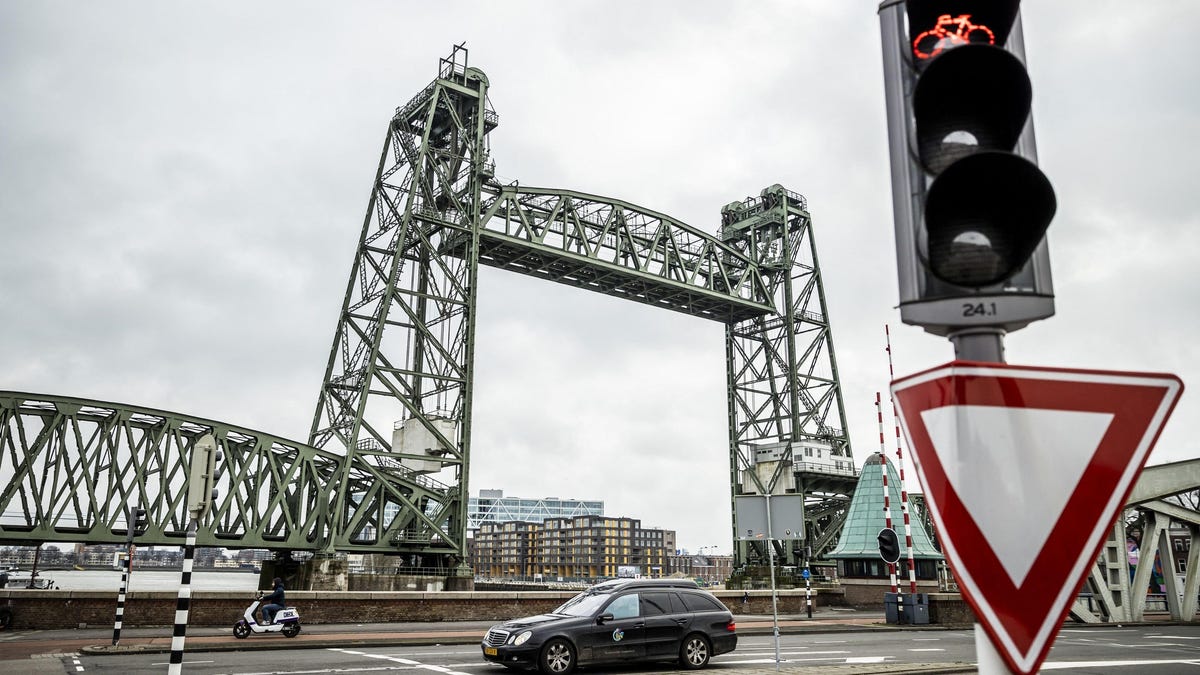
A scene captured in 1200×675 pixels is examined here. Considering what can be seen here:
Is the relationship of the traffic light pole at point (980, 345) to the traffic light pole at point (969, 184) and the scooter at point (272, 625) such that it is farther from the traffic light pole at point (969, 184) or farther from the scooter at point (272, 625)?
the scooter at point (272, 625)

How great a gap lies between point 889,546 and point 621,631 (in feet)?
39.7

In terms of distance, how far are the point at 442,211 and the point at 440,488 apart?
15.2 m

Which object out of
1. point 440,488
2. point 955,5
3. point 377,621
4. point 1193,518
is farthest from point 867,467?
point 955,5

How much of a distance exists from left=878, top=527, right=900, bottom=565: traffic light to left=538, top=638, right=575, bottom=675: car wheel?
1286 centimetres

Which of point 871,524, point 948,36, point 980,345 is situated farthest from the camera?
point 871,524

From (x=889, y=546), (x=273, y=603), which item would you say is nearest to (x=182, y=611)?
(x=273, y=603)

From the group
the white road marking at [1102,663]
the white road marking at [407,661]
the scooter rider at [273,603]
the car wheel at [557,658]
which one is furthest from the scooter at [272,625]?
the white road marking at [1102,663]

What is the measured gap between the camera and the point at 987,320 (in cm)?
232

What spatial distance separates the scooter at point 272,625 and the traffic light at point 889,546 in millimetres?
15957

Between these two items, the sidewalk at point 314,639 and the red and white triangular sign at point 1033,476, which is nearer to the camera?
the red and white triangular sign at point 1033,476

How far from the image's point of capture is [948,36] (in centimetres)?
264

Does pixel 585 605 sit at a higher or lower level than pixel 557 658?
higher

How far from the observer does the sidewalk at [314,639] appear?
1480 centimetres

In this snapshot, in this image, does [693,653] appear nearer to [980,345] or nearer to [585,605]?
[585,605]
